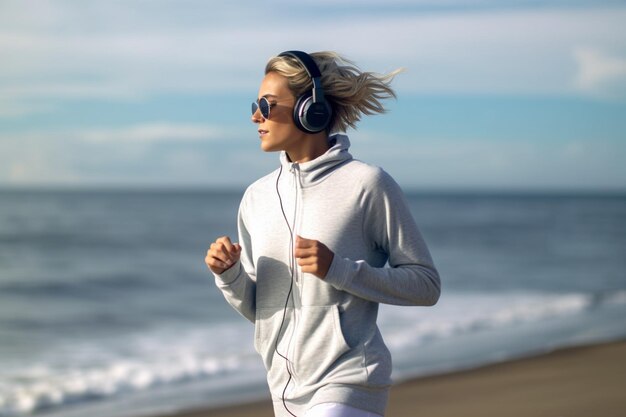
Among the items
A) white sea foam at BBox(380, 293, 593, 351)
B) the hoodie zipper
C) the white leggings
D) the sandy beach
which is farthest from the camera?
white sea foam at BBox(380, 293, 593, 351)

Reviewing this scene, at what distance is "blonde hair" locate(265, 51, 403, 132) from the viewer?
3.06 m

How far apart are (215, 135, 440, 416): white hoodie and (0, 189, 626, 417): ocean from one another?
4.98 meters

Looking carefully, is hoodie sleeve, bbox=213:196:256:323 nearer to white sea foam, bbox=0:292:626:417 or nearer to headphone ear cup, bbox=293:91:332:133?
headphone ear cup, bbox=293:91:332:133

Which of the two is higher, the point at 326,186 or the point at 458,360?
the point at 326,186

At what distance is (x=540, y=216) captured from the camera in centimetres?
5644

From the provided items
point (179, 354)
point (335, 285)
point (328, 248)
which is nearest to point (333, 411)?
point (335, 285)

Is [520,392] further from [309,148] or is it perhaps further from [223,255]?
[223,255]

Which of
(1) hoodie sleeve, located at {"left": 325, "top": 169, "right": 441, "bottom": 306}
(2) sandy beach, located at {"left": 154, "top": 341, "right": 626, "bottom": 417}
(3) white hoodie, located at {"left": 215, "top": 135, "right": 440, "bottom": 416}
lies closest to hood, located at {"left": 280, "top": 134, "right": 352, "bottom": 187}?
(3) white hoodie, located at {"left": 215, "top": 135, "right": 440, "bottom": 416}

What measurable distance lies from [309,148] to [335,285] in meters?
0.50

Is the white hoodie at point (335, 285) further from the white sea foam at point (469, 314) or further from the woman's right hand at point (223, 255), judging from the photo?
the white sea foam at point (469, 314)

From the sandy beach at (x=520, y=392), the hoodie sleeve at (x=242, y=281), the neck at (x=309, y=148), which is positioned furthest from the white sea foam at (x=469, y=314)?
the neck at (x=309, y=148)

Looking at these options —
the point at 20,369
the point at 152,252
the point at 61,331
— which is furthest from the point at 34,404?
the point at 152,252

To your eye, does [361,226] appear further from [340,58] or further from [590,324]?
[590,324]

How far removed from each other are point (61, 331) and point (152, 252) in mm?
15868
